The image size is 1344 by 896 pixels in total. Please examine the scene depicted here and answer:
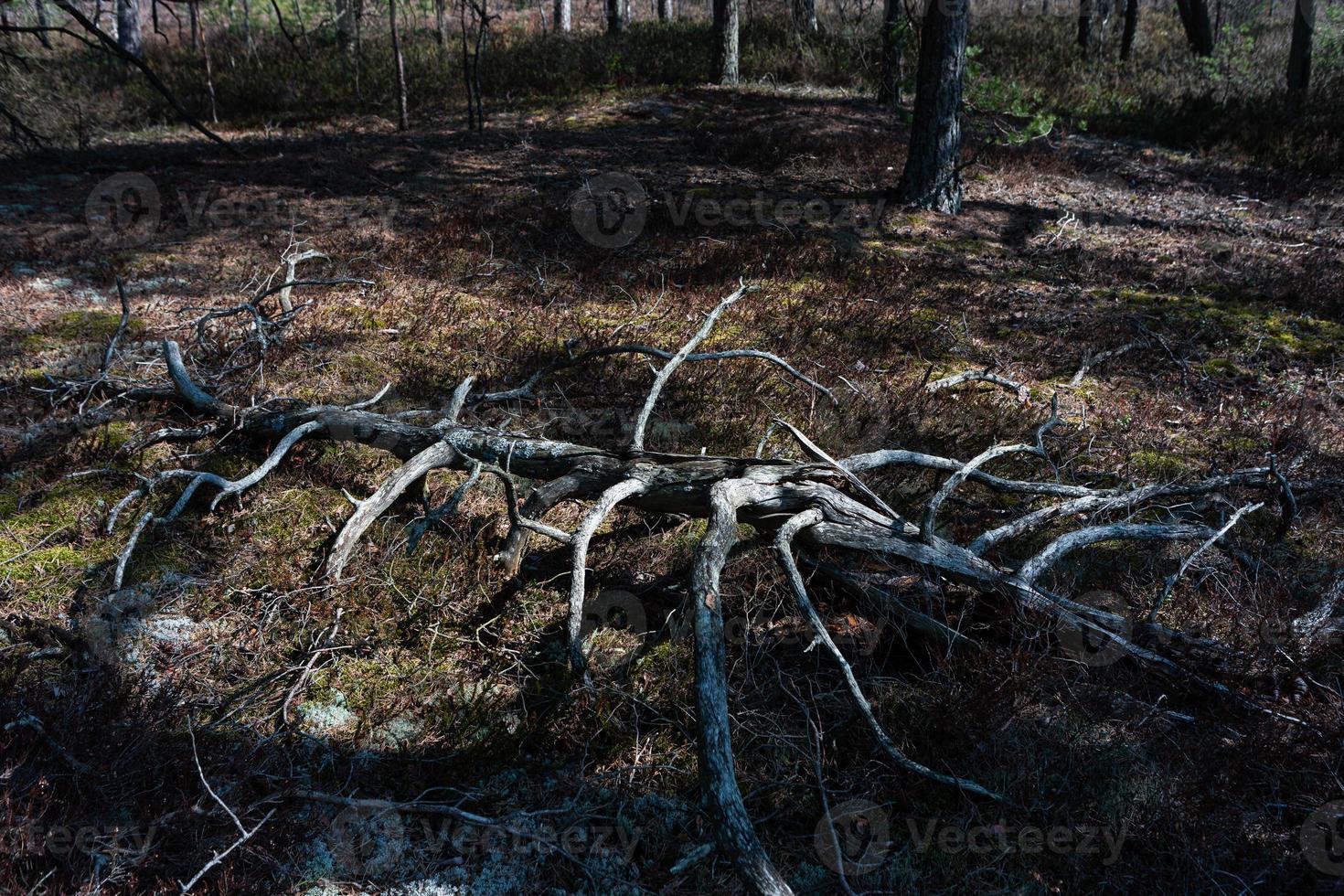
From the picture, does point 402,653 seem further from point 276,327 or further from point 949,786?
point 276,327

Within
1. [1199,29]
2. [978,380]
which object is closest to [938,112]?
[978,380]

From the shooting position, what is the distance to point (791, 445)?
5832 millimetres

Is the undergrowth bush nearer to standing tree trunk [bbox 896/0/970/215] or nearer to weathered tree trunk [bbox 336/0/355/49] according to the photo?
weathered tree trunk [bbox 336/0/355/49]

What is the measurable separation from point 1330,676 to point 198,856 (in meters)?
5.14

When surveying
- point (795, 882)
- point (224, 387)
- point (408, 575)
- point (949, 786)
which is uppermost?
point (224, 387)

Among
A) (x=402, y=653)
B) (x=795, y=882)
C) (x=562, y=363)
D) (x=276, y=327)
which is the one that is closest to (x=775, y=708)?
(x=795, y=882)

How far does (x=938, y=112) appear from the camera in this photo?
9531 millimetres

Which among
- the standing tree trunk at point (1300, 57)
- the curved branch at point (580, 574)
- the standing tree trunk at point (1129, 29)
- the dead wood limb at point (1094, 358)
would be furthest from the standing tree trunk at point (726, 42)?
the curved branch at point (580, 574)

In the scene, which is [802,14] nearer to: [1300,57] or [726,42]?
[726,42]

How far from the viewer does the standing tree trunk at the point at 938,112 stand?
9156 millimetres

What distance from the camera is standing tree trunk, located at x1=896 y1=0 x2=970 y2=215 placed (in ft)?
30.0

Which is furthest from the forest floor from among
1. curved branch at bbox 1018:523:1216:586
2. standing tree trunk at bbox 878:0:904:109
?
standing tree trunk at bbox 878:0:904:109

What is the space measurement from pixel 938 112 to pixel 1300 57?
10.1 m

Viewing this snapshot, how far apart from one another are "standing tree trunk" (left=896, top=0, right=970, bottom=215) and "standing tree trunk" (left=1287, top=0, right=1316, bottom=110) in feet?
28.5
